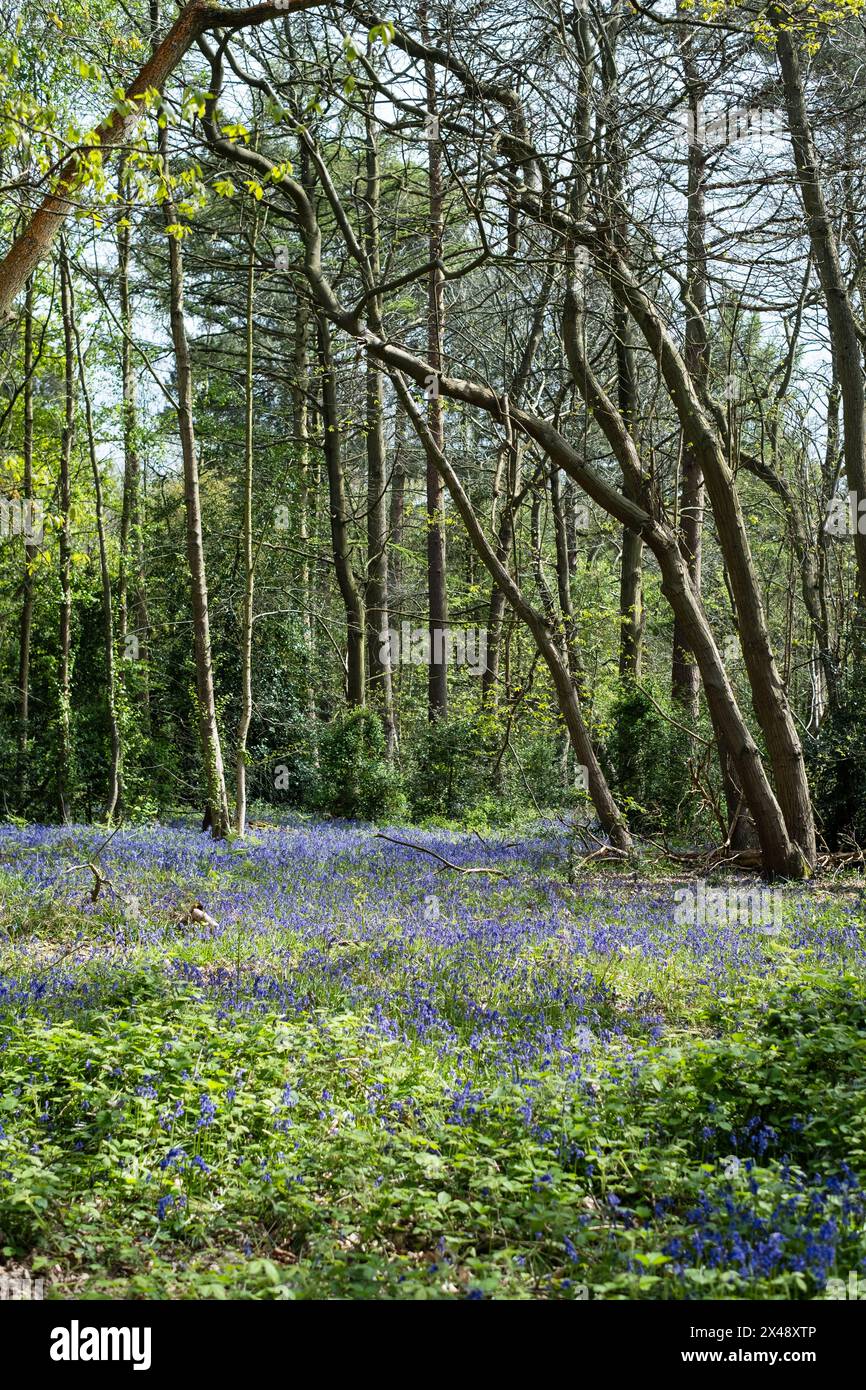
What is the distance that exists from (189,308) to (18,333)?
6676 mm

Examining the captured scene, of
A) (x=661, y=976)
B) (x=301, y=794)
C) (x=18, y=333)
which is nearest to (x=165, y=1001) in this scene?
(x=661, y=976)

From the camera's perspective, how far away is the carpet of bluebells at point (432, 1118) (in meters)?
3.19

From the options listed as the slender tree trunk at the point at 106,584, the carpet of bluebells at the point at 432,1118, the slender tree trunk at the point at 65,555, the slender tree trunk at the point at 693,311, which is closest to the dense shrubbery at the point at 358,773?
the slender tree trunk at the point at 106,584

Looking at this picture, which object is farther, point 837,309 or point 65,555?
point 65,555

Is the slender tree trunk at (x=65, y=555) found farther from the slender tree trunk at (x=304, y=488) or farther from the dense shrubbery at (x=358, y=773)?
the slender tree trunk at (x=304, y=488)

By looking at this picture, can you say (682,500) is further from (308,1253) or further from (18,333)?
(308,1253)

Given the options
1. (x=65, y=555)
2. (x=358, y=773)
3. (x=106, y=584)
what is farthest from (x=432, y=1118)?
(x=358, y=773)

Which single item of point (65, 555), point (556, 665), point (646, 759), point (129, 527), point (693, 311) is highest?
point (693, 311)

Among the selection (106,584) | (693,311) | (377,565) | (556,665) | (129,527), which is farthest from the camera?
(377,565)

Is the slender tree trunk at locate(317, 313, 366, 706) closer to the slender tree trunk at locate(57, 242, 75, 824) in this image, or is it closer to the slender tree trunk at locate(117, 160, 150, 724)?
the slender tree trunk at locate(117, 160, 150, 724)

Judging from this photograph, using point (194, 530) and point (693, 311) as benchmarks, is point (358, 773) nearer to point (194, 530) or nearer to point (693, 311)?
point (194, 530)

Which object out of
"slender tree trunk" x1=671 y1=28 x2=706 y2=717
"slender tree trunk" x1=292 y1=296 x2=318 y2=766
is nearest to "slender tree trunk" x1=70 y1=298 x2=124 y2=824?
"slender tree trunk" x1=292 y1=296 x2=318 y2=766

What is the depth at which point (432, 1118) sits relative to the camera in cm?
412

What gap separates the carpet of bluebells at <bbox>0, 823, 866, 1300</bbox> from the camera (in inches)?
126
